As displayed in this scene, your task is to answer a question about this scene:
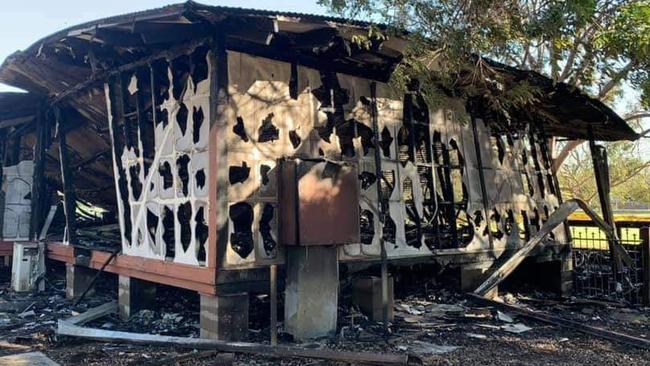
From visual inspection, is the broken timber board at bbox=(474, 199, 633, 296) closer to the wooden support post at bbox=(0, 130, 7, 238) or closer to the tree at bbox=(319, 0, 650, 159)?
the tree at bbox=(319, 0, 650, 159)

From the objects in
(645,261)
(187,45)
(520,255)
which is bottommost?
(645,261)

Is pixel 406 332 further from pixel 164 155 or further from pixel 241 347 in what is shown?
pixel 164 155

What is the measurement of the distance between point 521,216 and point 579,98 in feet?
8.01

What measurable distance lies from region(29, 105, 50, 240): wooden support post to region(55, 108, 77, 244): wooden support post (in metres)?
0.86

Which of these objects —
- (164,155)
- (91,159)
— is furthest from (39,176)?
(164,155)

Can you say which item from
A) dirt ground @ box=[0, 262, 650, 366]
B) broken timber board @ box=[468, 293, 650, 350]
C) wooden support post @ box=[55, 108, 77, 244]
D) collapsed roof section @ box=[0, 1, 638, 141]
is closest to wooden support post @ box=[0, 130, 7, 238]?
dirt ground @ box=[0, 262, 650, 366]

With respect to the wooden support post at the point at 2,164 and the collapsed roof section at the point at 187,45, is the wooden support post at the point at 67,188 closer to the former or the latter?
the collapsed roof section at the point at 187,45

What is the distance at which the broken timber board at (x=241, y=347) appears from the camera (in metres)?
5.52

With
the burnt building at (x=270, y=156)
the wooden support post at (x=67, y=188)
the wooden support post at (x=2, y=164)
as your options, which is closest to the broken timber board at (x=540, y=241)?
the burnt building at (x=270, y=156)

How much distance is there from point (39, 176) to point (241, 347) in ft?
25.4

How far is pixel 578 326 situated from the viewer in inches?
282

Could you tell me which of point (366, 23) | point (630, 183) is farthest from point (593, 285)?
point (630, 183)

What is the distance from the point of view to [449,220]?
9125mm

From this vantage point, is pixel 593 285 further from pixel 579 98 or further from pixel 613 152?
pixel 613 152
